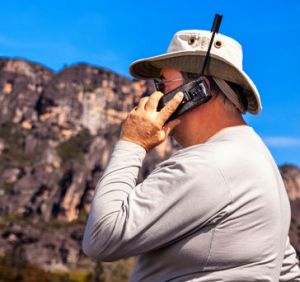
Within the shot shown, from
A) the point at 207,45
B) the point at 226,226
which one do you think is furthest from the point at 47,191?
the point at 226,226

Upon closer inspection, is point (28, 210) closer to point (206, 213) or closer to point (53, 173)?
point (53, 173)

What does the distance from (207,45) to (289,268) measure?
1351 mm

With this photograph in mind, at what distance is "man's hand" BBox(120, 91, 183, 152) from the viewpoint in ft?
9.50

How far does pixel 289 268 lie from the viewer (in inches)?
125

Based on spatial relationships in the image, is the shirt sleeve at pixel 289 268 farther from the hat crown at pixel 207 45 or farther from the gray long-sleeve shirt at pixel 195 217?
the hat crown at pixel 207 45

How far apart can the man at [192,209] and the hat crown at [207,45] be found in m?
0.14

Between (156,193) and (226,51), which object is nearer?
(156,193)

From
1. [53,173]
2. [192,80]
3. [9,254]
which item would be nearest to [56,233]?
[9,254]

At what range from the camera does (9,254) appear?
115 m

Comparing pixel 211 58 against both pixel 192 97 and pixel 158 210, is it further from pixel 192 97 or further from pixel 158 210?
pixel 158 210

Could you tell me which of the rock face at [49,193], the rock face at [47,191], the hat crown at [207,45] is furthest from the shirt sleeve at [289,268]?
the rock face at [47,191]

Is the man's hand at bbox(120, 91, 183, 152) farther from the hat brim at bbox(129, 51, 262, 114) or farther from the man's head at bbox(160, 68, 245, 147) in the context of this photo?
the hat brim at bbox(129, 51, 262, 114)

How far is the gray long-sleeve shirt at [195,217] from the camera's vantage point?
2505 millimetres

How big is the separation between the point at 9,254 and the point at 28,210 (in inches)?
1688
